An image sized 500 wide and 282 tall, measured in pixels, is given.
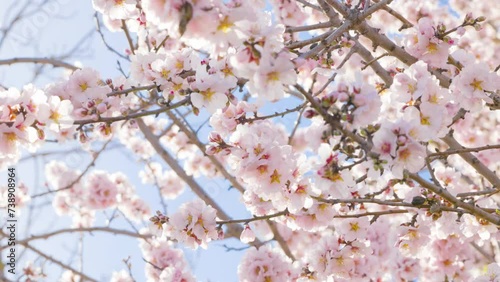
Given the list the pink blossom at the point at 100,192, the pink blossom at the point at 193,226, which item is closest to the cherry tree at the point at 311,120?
the pink blossom at the point at 193,226

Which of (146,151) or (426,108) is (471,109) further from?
(146,151)

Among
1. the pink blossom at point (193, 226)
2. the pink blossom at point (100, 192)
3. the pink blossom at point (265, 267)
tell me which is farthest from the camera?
the pink blossom at point (100, 192)

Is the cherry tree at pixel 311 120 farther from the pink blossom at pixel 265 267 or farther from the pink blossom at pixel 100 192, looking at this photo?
the pink blossom at pixel 100 192

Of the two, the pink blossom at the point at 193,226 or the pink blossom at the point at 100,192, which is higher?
the pink blossom at the point at 100,192

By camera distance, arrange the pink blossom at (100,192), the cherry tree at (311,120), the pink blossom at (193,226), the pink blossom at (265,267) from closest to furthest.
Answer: the cherry tree at (311,120) < the pink blossom at (193,226) < the pink blossom at (265,267) < the pink blossom at (100,192)

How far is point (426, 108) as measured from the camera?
1556 millimetres

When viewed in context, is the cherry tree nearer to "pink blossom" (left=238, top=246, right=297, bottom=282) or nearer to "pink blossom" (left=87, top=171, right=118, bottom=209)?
"pink blossom" (left=238, top=246, right=297, bottom=282)

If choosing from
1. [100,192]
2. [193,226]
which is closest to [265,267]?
[193,226]

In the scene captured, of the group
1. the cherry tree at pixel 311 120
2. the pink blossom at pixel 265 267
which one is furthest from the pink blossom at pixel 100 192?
the pink blossom at pixel 265 267

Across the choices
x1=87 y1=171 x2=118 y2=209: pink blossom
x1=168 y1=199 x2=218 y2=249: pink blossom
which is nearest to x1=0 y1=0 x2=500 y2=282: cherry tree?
x1=168 y1=199 x2=218 y2=249: pink blossom

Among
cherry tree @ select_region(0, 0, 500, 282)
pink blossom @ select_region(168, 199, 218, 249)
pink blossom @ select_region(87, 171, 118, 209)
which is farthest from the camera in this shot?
pink blossom @ select_region(87, 171, 118, 209)

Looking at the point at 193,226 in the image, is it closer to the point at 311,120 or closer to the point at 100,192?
the point at 311,120

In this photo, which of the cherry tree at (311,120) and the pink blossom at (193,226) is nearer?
the cherry tree at (311,120)

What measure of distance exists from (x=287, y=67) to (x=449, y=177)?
1.91 metres
